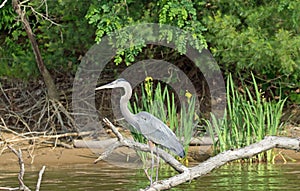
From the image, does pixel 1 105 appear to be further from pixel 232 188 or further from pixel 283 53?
pixel 232 188

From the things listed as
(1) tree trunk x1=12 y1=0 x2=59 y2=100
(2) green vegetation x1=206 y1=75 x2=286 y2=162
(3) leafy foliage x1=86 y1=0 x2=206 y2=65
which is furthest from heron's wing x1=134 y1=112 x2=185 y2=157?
(1) tree trunk x1=12 y1=0 x2=59 y2=100

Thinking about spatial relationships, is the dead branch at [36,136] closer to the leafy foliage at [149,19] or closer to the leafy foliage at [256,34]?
the leafy foliage at [149,19]

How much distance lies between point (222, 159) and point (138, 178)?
8.69ft

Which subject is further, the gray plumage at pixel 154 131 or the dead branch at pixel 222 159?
the gray plumage at pixel 154 131

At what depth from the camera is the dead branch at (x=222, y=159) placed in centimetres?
506

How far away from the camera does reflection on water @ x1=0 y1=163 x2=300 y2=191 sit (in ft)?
23.3

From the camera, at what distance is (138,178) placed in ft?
25.7

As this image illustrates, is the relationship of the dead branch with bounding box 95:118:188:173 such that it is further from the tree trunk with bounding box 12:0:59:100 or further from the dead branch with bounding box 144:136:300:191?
the tree trunk with bounding box 12:0:59:100

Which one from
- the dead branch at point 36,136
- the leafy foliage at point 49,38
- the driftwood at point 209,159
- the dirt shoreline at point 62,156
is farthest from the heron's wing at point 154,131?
the leafy foliage at point 49,38

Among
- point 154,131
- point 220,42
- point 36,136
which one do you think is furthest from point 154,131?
point 36,136

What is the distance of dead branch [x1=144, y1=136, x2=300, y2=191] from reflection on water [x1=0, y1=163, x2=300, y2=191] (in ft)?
4.53

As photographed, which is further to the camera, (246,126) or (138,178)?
(246,126)

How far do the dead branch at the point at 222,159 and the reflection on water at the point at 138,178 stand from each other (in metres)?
1.38

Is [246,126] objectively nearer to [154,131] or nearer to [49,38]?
[154,131]
